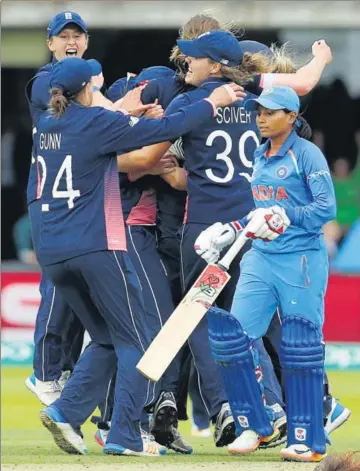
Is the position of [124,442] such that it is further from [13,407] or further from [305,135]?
[13,407]

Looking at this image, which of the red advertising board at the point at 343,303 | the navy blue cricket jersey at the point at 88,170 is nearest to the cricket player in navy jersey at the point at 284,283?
the navy blue cricket jersey at the point at 88,170

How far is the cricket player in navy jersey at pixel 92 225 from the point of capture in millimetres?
7059

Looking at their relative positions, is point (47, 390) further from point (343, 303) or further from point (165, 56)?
point (165, 56)

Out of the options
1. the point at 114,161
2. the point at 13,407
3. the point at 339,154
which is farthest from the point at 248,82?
the point at 339,154

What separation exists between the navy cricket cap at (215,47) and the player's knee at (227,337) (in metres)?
1.36

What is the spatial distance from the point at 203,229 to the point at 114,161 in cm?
70

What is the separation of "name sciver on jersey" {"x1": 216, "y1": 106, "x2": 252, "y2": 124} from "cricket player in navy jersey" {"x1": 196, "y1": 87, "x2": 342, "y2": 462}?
0.48 metres

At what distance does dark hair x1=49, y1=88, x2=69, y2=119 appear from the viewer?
7.11 m

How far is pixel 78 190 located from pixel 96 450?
152 centimetres

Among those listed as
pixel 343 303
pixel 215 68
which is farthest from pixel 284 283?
pixel 343 303

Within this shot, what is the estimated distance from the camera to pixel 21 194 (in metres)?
17.8

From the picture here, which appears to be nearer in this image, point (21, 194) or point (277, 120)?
point (277, 120)

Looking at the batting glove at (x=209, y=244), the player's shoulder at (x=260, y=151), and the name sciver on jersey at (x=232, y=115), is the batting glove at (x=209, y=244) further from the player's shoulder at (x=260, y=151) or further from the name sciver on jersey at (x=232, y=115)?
the name sciver on jersey at (x=232, y=115)

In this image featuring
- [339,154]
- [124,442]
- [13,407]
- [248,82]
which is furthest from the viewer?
[339,154]
